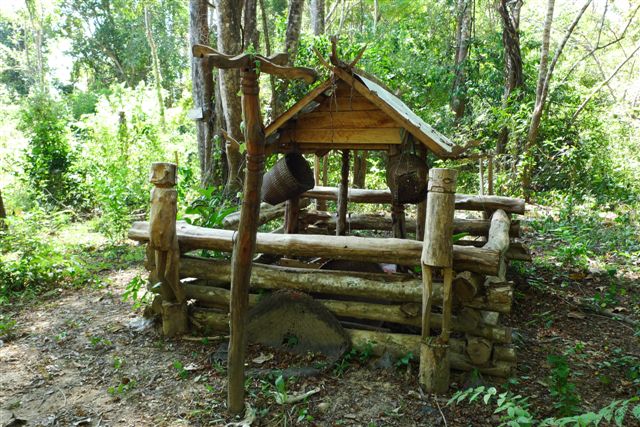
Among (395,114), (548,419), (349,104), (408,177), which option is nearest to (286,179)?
(349,104)

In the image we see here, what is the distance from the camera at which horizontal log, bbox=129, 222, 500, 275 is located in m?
3.77

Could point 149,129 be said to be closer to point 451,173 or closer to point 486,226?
point 486,226

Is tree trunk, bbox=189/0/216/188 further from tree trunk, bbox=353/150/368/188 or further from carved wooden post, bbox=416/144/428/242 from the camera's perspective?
carved wooden post, bbox=416/144/428/242

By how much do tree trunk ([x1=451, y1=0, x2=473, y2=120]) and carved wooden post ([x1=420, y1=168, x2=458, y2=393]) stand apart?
8925 millimetres

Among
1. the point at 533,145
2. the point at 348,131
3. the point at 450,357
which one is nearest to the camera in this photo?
the point at 450,357

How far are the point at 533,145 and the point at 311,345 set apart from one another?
8.28m

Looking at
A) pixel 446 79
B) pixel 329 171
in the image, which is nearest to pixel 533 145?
pixel 446 79

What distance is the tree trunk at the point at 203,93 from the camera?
823 cm

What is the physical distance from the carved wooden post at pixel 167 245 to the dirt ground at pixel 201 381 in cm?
24

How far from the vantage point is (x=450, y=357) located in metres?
3.82

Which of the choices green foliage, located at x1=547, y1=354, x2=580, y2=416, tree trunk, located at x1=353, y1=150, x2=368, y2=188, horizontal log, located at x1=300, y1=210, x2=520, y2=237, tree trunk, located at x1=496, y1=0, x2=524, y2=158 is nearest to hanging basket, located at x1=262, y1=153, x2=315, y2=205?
horizontal log, located at x1=300, y1=210, x2=520, y2=237

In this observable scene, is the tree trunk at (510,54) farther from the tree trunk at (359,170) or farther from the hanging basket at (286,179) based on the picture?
the hanging basket at (286,179)

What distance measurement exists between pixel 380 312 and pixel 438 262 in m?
0.90

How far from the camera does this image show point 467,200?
6535 mm
